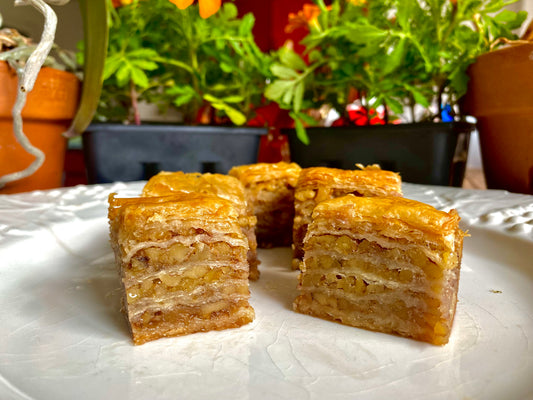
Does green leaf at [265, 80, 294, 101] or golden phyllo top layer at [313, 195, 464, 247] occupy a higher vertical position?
green leaf at [265, 80, 294, 101]

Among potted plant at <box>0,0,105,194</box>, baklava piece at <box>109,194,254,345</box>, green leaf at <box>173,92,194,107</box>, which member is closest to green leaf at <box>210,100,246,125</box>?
green leaf at <box>173,92,194,107</box>

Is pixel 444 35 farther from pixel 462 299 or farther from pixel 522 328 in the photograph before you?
pixel 522 328

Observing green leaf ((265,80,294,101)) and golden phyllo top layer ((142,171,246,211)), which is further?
green leaf ((265,80,294,101))

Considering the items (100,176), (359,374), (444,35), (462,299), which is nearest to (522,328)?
(462,299)

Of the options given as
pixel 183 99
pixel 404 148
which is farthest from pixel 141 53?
pixel 404 148

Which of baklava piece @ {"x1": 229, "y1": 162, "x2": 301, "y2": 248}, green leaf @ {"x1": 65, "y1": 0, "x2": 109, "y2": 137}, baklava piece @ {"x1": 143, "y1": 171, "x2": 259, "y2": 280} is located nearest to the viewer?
baklava piece @ {"x1": 143, "y1": 171, "x2": 259, "y2": 280}

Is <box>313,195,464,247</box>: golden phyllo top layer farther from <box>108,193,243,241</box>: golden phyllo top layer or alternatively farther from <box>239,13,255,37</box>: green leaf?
<box>239,13,255,37</box>: green leaf
